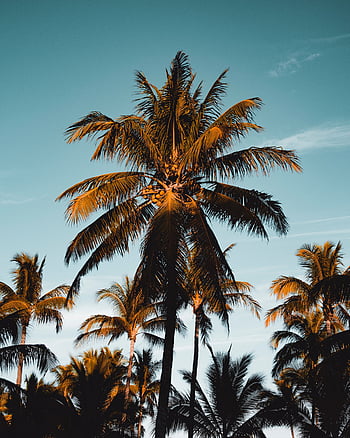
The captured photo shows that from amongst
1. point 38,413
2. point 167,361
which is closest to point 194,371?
point 38,413

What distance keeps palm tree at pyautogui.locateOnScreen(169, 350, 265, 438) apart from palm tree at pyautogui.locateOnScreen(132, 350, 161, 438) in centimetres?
651

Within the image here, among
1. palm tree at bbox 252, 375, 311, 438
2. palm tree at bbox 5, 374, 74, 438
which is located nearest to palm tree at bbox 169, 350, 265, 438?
palm tree at bbox 252, 375, 311, 438

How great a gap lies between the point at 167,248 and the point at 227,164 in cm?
318

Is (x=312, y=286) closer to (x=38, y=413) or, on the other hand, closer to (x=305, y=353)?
(x=305, y=353)

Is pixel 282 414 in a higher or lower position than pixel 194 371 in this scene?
lower

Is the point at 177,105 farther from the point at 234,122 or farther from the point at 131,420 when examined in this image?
the point at 131,420

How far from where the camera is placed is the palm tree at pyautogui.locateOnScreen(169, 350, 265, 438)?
Answer: 874 inches

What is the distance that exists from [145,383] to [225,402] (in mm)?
9647

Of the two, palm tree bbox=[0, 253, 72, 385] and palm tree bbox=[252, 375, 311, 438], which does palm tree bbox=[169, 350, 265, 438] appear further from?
palm tree bbox=[0, 253, 72, 385]

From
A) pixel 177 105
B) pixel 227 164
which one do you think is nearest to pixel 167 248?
pixel 227 164

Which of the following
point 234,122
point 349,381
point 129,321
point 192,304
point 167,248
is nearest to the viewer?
point 167,248

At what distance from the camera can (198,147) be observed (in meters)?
11.9

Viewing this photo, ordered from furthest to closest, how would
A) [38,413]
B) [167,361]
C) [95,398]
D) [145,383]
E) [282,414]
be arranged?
[145,383]
[282,414]
[95,398]
[38,413]
[167,361]

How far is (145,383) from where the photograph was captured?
1225 inches
